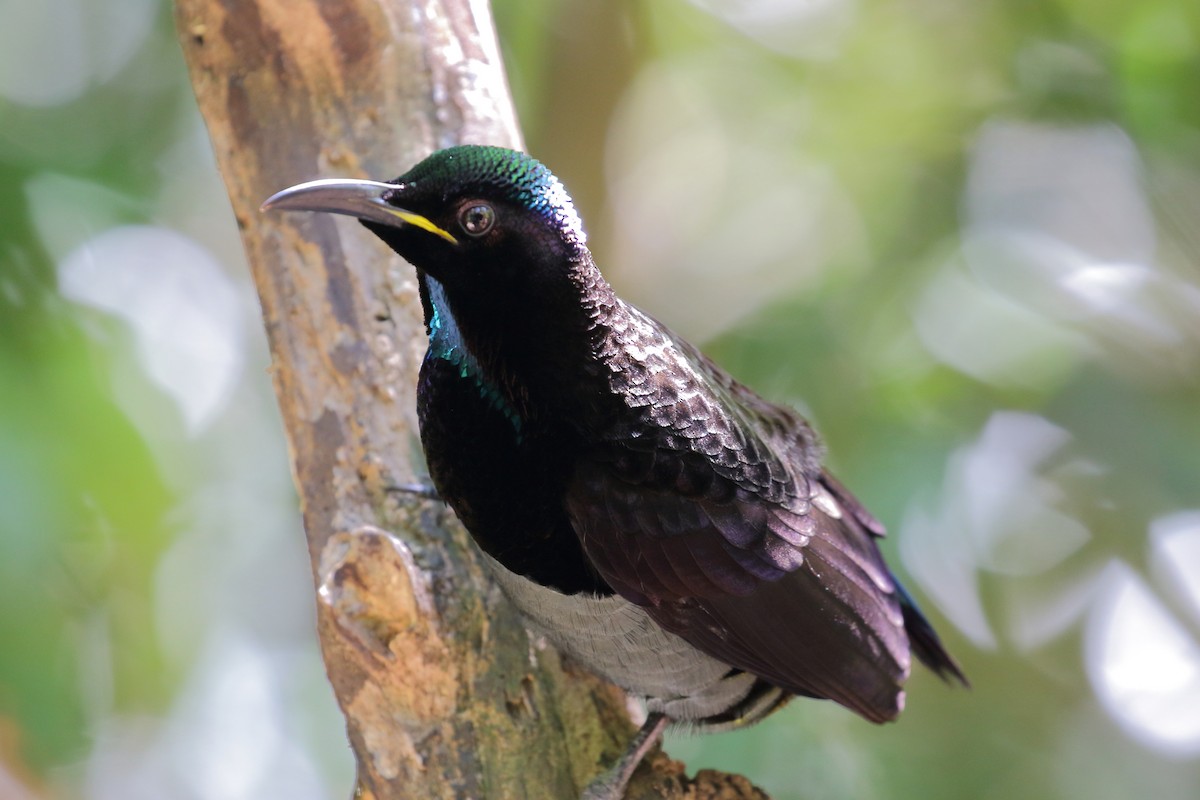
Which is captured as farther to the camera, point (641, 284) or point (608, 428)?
point (641, 284)

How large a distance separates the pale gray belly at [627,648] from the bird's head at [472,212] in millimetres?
780

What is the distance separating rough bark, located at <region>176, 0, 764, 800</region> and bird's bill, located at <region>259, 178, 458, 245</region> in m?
0.57

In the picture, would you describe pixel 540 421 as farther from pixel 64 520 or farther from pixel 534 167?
pixel 64 520

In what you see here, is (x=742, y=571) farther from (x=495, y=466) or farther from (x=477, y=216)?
(x=477, y=216)

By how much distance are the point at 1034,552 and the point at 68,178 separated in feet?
15.6

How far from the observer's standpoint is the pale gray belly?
2924 millimetres

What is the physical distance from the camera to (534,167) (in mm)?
2658

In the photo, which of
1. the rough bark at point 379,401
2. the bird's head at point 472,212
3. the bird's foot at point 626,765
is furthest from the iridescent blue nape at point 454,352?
the bird's foot at point 626,765

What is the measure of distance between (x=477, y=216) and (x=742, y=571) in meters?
1.08

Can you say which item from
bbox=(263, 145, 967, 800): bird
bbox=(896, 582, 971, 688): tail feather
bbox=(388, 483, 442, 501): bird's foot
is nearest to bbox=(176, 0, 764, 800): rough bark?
bbox=(388, 483, 442, 501): bird's foot

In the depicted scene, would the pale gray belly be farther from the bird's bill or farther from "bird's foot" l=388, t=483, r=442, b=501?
the bird's bill

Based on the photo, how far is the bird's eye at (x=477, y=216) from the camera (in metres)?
2.62

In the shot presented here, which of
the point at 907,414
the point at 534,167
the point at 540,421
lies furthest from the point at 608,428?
the point at 907,414

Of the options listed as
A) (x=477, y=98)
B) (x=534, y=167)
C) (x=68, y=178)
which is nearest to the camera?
(x=534, y=167)
